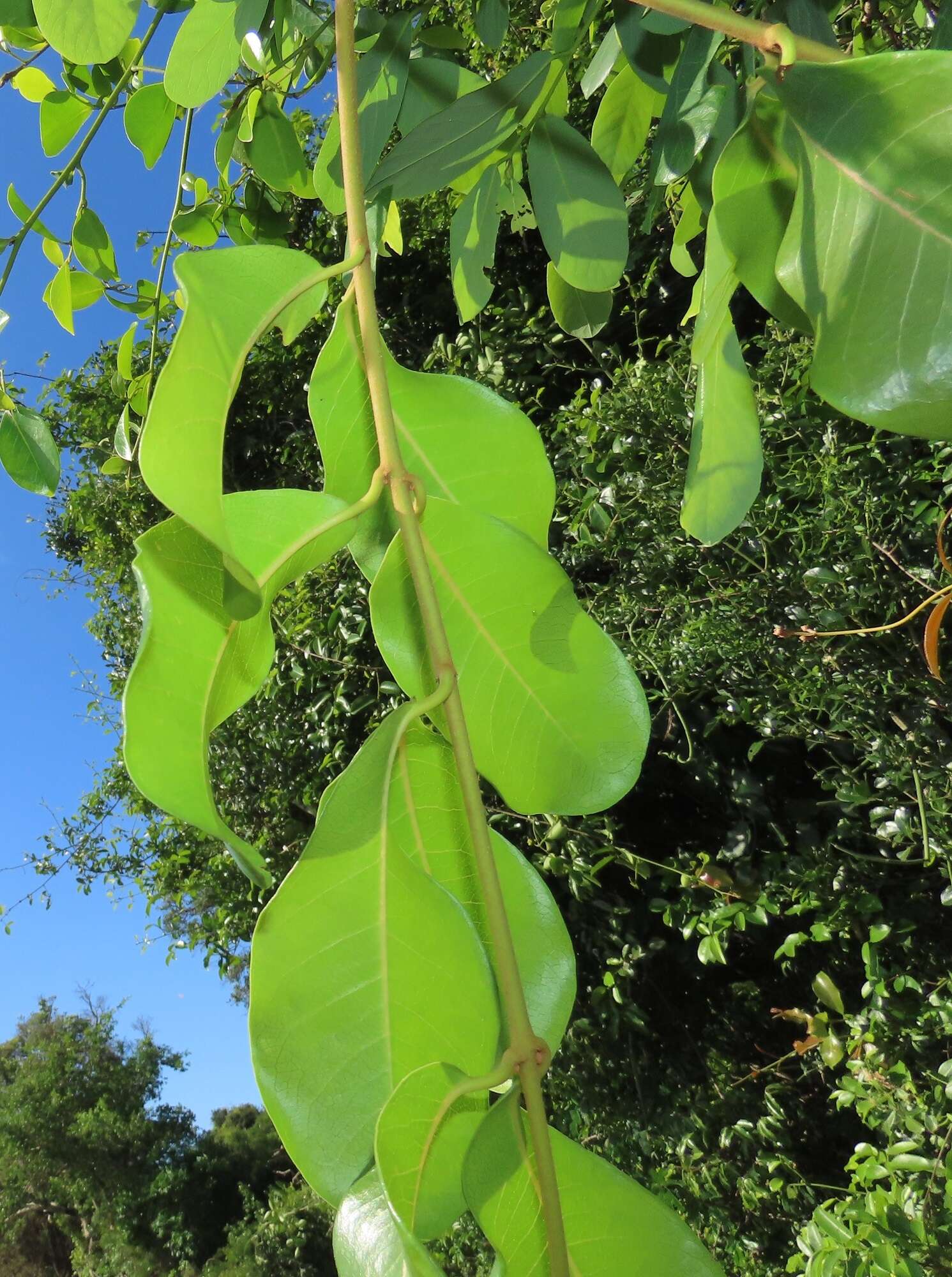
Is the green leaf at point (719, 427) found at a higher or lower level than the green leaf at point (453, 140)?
lower

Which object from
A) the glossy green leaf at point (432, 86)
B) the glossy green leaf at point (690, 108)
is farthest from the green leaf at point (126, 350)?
the glossy green leaf at point (690, 108)

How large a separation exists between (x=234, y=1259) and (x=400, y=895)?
765 cm

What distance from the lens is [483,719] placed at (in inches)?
10.5

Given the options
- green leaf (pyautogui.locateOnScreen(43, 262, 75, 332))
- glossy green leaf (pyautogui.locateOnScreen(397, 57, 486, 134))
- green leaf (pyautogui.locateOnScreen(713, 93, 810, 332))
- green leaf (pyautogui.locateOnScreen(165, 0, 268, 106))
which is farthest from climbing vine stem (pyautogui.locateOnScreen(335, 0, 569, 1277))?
green leaf (pyautogui.locateOnScreen(43, 262, 75, 332))

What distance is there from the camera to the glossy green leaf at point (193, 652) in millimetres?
199

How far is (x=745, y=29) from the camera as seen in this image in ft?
0.75

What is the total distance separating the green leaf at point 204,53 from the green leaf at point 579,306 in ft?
0.73

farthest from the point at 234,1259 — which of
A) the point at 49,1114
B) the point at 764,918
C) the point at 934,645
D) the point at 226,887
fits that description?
the point at 934,645

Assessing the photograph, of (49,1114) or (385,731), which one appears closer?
(385,731)

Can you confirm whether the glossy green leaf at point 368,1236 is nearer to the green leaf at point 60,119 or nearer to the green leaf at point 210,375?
the green leaf at point 210,375

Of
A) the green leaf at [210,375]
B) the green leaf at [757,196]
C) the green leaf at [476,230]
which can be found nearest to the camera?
the green leaf at [210,375]

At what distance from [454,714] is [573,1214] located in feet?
0.37

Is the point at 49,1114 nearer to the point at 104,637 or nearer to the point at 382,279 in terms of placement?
the point at 104,637

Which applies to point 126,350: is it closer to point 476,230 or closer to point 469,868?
point 476,230
